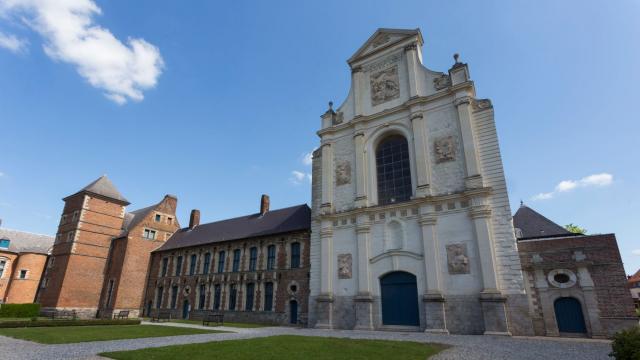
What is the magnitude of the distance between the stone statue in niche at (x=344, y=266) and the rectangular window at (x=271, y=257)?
6.68 meters

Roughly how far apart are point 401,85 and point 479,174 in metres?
7.71

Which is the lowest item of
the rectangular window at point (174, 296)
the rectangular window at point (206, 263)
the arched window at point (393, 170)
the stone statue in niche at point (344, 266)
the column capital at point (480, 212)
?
the rectangular window at point (174, 296)

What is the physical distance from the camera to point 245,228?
28.8 meters

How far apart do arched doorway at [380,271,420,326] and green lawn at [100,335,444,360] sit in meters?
6.02

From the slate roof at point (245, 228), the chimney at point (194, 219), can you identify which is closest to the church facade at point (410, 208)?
the slate roof at point (245, 228)

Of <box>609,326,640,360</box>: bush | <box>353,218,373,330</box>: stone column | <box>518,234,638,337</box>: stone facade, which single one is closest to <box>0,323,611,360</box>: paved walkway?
<box>518,234,638,337</box>: stone facade

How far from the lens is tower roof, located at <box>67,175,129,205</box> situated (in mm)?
33047

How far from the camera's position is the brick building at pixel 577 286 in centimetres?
1299

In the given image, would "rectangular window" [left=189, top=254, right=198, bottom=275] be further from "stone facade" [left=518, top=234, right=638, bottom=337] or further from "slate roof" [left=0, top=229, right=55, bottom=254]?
Result: "stone facade" [left=518, top=234, right=638, bottom=337]

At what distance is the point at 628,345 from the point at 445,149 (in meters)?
12.7

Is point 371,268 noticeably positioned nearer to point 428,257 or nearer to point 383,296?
point 383,296

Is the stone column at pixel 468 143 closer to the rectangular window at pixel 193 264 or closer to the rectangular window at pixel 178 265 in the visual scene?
the rectangular window at pixel 193 264

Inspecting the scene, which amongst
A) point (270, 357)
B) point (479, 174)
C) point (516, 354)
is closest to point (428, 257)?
point (479, 174)

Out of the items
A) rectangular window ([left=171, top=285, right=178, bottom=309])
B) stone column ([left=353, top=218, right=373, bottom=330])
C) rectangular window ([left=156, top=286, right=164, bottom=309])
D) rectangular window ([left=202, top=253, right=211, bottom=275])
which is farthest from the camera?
rectangular window ([left=156, top=286, right=164, bottom=309])
